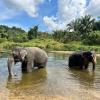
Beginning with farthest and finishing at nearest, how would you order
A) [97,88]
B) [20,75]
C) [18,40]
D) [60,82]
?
[18,40] < [20,75] < [60,82] < [97,88]

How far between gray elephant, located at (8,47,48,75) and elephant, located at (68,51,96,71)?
2.31 metres

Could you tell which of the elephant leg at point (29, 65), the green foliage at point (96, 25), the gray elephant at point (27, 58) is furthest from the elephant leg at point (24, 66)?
the green foliage at point (96, 25)

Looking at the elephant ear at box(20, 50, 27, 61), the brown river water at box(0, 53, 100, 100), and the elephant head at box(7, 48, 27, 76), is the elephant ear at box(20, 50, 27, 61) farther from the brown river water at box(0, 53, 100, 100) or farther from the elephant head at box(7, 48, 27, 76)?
the brown river water at box(0, 53, 100, 100)

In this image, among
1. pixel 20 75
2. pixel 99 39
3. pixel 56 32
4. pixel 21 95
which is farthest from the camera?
pixel 56 32

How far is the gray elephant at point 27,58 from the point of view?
12.8m

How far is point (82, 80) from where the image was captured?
41.3ft

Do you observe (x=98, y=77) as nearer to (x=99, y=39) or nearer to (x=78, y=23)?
(x=99, y=39)

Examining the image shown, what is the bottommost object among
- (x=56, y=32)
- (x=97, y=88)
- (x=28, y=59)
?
(x=97, y=88)

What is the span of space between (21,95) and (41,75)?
4900mm

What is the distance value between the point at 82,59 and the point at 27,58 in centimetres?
397

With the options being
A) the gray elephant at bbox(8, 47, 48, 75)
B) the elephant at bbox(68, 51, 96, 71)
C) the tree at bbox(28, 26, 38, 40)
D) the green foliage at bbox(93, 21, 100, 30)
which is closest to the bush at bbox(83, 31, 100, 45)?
the green foliage at bbox(93, 21, 100, 30)

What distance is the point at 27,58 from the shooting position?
1386 centimetres

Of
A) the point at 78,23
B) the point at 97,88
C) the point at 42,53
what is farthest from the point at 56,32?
the point at 97,88

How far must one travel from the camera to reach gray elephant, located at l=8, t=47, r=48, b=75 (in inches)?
505
